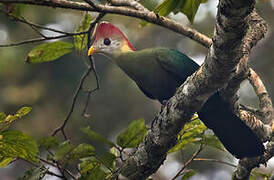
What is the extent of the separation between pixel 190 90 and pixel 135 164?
620 mm

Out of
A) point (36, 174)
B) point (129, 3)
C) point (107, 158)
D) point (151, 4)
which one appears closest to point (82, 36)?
point (129, 3)

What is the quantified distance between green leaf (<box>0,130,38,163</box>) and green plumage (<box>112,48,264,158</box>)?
Result: 1364 millimetres

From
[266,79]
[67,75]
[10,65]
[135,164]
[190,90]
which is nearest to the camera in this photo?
[190,90]

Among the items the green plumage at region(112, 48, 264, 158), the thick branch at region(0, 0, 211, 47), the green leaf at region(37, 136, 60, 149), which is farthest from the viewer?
the green plumage at region(112, 48, 264, 158)

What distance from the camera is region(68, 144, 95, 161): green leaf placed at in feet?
7.75

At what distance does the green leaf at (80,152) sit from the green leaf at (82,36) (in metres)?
0.96

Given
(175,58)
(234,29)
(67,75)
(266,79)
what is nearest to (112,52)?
(175,58)

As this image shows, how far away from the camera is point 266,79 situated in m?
7.00

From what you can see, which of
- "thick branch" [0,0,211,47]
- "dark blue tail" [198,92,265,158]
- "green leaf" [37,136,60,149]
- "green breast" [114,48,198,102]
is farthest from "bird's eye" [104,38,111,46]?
"green leaf" [37,136,60,149]

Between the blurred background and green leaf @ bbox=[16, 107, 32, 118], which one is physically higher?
green leaf @ bbox=[16, 107, 32, 118]

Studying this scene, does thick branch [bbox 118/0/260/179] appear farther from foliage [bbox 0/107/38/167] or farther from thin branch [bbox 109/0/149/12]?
thin branch [bbox 109/0/149/12]

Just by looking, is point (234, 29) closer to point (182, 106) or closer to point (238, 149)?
point (182, 106)

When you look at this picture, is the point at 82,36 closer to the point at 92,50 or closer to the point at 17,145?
the point at 92,50

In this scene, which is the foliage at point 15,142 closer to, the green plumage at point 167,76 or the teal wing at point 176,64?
the green plumage at point 167,76
